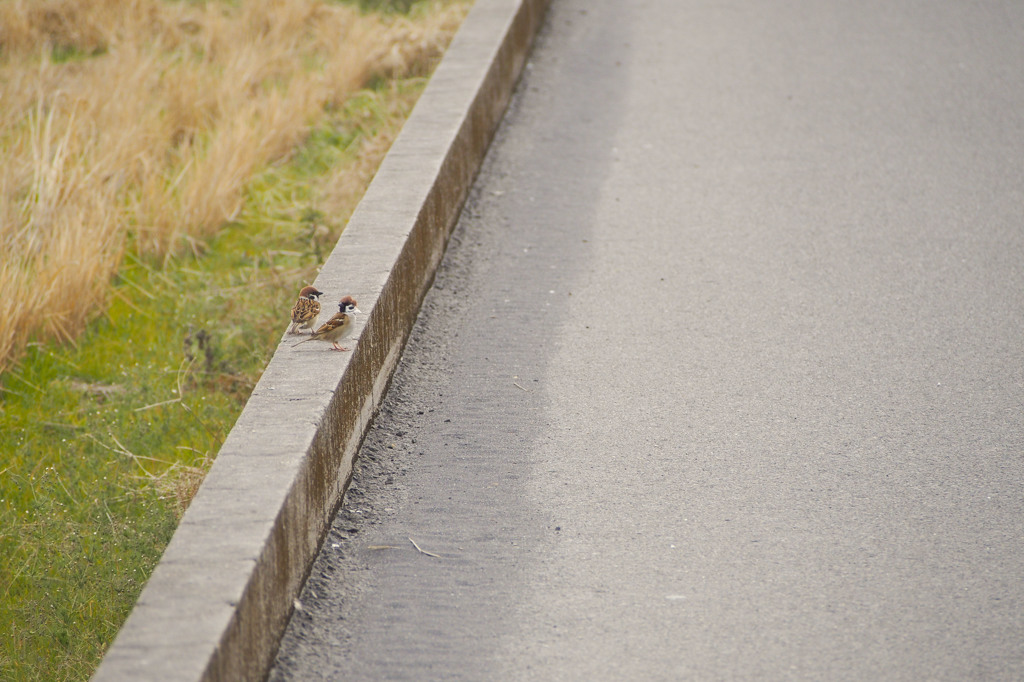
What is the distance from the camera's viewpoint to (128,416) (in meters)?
4.50

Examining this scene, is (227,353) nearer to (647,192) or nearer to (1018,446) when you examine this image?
(647,192)

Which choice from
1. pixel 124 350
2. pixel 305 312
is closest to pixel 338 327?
pixel 305 312

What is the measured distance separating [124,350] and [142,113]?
2512mm

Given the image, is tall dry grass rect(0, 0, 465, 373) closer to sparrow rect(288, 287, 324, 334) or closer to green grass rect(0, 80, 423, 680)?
green grass rect(0, 80, 423, 680)

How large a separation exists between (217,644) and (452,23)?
6.40 meters

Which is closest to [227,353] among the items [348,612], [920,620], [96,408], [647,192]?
[96,408]

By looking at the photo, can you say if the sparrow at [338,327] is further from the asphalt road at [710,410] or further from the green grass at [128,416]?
the green grass at [128,416]

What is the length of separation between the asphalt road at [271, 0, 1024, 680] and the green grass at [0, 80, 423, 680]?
82 cm

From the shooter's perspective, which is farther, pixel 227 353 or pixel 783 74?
pixel 783 74

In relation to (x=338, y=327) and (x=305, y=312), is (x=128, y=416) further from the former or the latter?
(x=338, y=327)

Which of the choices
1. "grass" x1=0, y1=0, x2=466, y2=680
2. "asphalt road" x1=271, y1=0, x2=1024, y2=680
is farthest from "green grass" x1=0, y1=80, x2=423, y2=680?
"asphalt road" x1=271, y1=0, x2=1024, y2=680

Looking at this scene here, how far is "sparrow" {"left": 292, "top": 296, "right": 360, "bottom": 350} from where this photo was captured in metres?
3.60

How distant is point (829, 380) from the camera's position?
414cm

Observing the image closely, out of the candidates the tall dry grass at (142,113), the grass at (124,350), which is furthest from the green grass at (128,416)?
the tall dry grass at (142,113)
